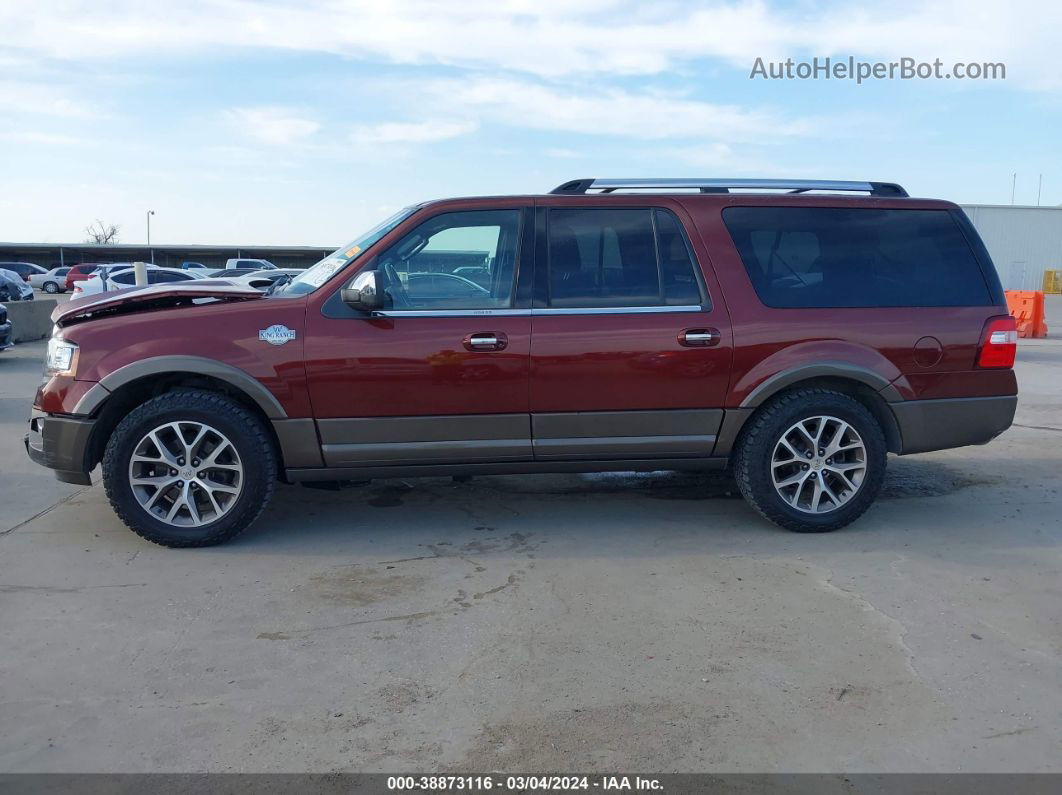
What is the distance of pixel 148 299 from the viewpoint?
4.84 meters

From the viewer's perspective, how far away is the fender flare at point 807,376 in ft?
16.5

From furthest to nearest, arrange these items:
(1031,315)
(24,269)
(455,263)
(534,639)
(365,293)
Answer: (24,269)
(1031,315)
(455,263)
(365,293)
(534,639)

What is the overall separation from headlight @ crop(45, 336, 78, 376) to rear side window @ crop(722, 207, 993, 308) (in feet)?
11.9

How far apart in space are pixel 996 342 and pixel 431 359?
3.23 metres

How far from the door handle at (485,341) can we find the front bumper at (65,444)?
2018mm

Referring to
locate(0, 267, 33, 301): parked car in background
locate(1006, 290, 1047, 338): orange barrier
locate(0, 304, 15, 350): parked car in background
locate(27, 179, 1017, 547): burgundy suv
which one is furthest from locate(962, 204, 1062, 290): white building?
locate(27, 179, 1017, 547): burgundy suv

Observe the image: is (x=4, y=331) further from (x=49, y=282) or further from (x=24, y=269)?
(x=24, y=269)

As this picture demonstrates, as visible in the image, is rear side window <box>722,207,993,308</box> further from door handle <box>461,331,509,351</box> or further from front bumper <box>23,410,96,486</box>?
front bumper <box>23,410,96,486</box>

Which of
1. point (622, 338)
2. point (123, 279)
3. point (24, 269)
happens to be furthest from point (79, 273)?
point (622, 338)

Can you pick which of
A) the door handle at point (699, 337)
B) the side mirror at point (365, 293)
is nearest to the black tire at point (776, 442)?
the door handle at point (699, 337)

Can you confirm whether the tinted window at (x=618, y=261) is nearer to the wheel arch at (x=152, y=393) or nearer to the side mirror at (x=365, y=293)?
the side mirror at (x=365, y=293)

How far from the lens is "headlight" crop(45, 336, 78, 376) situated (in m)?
4.73
